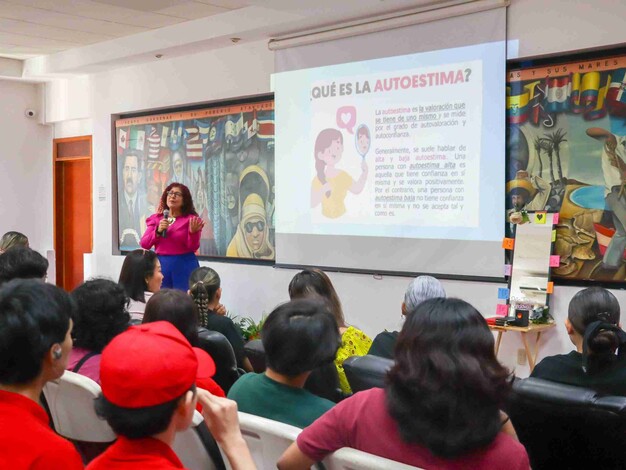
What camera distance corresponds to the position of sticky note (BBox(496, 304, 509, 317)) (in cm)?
458

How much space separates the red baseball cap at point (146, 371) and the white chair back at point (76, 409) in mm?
800

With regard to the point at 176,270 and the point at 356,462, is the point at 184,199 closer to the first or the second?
the point at 176,270

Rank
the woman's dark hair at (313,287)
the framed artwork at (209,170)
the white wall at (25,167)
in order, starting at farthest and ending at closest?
the white wall at (25,167) < the framed artwork at (209,170) < the woman's dark hair at (313,287)

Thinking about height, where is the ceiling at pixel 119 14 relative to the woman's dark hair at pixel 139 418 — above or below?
above

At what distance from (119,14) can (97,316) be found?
4.30 meters

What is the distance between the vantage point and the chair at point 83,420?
175cm

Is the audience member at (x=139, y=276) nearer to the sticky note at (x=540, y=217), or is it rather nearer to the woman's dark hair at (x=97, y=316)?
the woman's dark hair at (x=97, y=316)

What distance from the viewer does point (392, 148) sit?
526 cm

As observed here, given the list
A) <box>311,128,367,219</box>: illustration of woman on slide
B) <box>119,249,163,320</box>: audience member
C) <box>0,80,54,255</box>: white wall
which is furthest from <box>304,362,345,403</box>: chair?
<box>0,80,54,255</box>: white wall

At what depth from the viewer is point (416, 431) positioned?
57.0 inches

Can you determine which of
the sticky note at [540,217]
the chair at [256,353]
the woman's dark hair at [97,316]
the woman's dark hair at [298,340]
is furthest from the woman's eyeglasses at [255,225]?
the woman's dark hair at [298,340]

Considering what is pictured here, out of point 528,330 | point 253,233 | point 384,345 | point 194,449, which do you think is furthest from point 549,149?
point 194,449

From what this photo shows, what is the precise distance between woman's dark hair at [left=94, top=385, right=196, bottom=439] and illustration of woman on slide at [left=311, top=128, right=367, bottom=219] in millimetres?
4270

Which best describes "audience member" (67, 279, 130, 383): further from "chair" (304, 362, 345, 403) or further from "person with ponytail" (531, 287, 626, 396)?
"person with ponytail" (531, 287, 626, 396)
